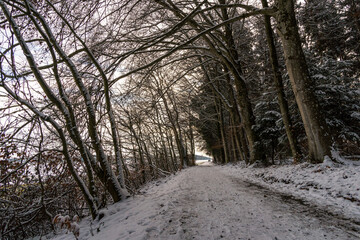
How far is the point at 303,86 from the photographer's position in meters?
5.29

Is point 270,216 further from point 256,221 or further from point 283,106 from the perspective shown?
point 283,106

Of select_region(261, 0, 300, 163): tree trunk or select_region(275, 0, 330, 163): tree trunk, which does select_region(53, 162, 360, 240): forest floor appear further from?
select_region(261, 0, 300, 163): tree trunk

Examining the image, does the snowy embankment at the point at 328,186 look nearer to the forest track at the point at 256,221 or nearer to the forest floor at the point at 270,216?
the forest floor at the point at 270,216

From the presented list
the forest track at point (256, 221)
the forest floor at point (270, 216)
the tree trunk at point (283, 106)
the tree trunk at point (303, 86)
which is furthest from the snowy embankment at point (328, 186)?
the tree trunk at point (283, 106)

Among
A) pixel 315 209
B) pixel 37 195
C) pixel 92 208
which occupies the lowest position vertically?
pixel 315 209

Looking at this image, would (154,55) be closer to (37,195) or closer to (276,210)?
(37,195)

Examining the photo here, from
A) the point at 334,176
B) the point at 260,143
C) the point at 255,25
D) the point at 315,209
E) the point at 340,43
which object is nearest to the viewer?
the point at 315,209

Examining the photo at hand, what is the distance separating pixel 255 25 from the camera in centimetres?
1017

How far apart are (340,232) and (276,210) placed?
0.96m

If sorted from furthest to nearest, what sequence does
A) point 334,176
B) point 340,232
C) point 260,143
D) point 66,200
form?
point 260,143 → point 66,200 → point 334,176 → point 340,232

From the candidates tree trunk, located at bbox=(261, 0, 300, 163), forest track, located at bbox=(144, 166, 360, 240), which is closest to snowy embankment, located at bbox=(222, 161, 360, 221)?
forest track, located at bbox=(144, 166, 360, 240)

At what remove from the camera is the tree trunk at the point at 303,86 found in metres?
5.04

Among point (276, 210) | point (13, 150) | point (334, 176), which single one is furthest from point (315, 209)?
point (13, 150)

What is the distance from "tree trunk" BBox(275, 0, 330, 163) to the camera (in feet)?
16.5
